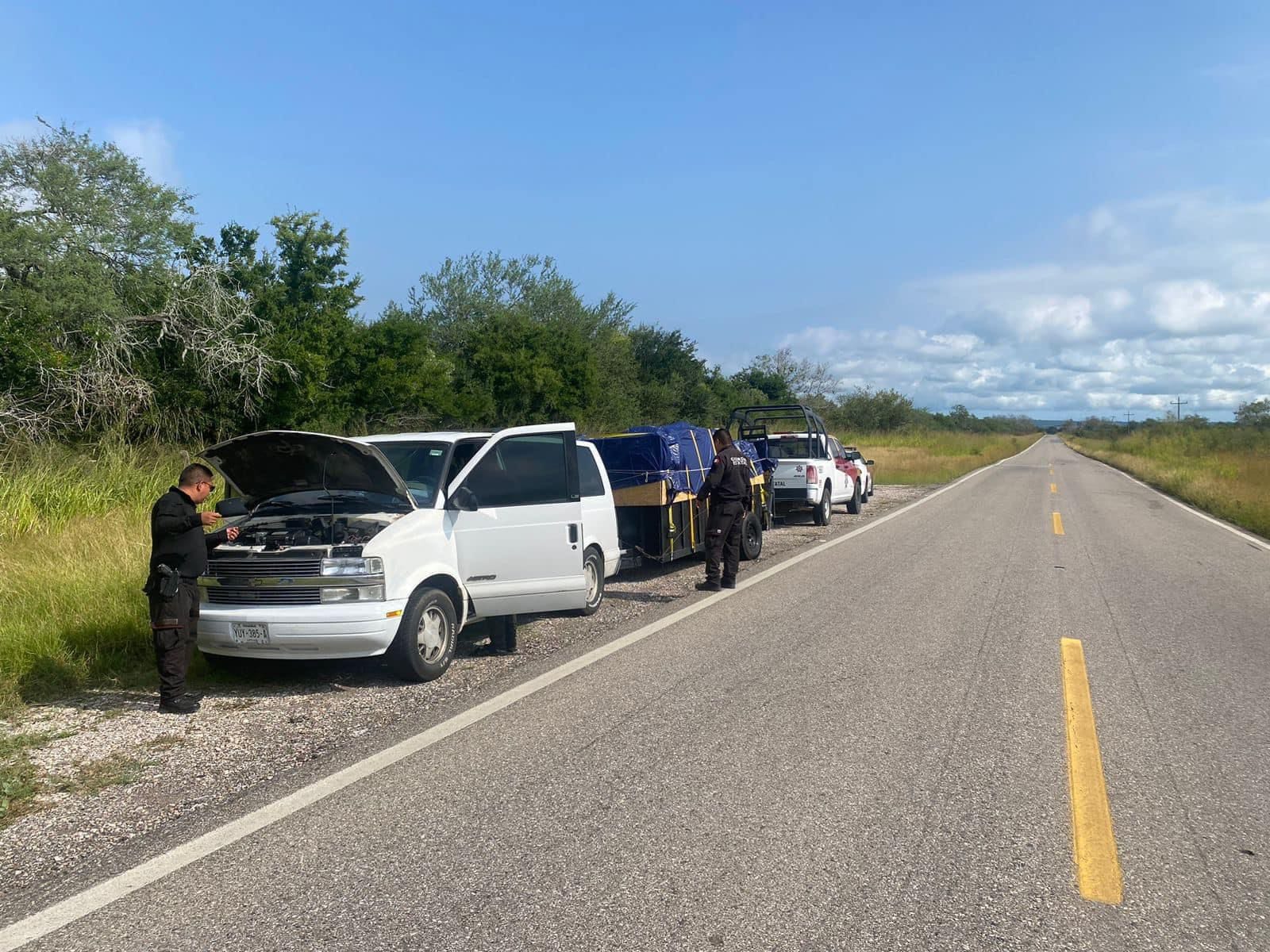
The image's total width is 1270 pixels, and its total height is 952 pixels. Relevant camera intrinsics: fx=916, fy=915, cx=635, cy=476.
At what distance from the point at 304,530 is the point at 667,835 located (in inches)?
162

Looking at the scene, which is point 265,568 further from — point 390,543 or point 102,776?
point 102,776

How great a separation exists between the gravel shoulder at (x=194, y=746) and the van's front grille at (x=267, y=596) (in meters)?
0.68

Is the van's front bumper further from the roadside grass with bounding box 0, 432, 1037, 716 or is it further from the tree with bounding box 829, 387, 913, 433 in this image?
the tree with bounding box 829, 387, 913, 433

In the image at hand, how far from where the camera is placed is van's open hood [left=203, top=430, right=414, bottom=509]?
6.83 meters

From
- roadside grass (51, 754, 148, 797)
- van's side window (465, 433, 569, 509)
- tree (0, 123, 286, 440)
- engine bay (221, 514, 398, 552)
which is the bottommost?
roadside grass (51, 754, 148, 797)

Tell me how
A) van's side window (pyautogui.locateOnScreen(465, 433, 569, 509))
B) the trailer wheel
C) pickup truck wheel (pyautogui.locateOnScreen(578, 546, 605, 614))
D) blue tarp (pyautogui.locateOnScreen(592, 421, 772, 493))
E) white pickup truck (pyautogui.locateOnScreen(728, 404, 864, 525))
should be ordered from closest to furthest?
van's side window (pyautogui.locateOnScreen(465, 433, 569, 509)) < pickup truck wheel (pyautogui.locateOnScreen(578, 546, 605, 614)) < blue tarp (pyautogui.locateOnScreen(592, 421, 772, 493)) < the trailer wheel < white pickup truck (pyautogui.locateOnScreen(728, 404, 864, 525))

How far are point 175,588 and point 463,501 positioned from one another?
83.9 inches

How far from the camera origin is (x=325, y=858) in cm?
380

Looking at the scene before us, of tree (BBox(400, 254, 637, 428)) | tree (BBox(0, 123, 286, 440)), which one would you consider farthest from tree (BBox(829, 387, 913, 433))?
tree (BBox(0, 123, 286, 440))

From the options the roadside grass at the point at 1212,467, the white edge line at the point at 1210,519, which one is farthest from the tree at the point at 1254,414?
the white edge line at the point at 1210,519

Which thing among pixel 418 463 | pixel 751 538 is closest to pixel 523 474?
pixel 418 463

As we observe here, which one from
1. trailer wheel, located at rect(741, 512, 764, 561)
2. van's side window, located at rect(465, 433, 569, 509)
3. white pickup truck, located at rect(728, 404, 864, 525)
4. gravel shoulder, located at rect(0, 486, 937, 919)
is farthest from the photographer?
white pickup truck, located at rect(728, 404, 864, 525)

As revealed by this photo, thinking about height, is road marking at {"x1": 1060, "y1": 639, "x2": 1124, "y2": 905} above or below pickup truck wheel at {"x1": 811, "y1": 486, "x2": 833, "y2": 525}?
below

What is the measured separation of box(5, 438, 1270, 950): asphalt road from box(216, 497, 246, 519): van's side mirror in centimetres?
265
